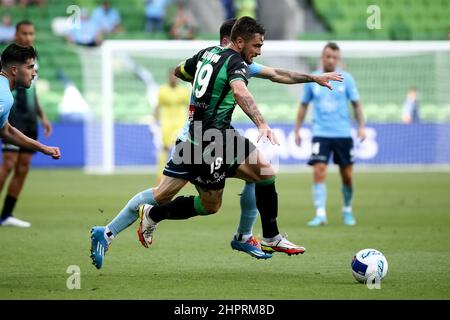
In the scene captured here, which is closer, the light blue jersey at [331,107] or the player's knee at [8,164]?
the player's knee at [8,164]

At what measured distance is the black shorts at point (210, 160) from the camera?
8055mm

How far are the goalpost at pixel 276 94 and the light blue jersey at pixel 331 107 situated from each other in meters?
9.17

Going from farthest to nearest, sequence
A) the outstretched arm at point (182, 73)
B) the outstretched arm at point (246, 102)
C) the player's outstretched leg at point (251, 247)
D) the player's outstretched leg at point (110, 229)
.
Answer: the player's outstretched leg at point (251, 247), the outstretched arm at point (182, 73), the player's outstretched leg at point (110, 229), the outstretched arm at point (246, 102)

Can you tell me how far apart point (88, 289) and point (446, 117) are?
17712 millimetres

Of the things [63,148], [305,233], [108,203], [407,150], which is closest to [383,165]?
[407,150]

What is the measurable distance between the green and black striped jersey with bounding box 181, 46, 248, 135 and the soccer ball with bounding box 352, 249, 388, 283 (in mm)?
1708

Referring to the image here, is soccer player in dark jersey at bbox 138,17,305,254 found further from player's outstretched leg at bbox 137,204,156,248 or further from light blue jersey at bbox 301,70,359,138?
light blue jersey at bbox 301,70,359,138

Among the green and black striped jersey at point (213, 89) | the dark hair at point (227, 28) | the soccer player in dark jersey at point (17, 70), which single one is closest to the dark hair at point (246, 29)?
the green and black striped jersey at point (213, 89)

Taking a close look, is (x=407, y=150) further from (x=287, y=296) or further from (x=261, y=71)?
(x=287, y=296)

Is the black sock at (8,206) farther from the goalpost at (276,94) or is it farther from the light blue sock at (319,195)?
the goalpost at (276,94)

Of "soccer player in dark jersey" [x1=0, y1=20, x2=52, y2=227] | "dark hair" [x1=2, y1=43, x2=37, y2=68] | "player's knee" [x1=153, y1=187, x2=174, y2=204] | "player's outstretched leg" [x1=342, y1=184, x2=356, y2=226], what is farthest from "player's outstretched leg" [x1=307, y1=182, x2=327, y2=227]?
"dark hair" [x1=2, y1=43, x2=37, y2=68]

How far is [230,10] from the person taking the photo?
90.0 feet

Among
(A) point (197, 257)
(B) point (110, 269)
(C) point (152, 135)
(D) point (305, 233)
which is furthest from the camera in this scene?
(C) point (152, 135)

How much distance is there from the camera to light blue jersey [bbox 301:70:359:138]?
42.0 feet
